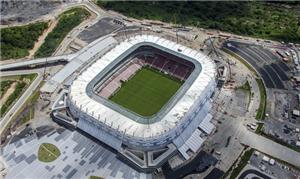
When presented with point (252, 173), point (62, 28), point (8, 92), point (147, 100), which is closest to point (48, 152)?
point (8, 92)

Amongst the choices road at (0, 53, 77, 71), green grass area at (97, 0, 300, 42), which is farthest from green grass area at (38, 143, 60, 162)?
green grass area at (97, 0, 300, 42)

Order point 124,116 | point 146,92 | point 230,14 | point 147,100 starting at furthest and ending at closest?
1. point 230,14
2. point 146,92
3. point 147,100
4. point 124,116

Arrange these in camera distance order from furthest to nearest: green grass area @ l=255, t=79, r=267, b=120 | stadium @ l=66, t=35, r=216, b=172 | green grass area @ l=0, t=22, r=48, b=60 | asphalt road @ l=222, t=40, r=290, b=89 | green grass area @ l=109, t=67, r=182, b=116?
green grass area @ l=0, t=22, r=48, b=60
asphalt road @ l=222, t=40, r=290, b=89
green grass area @ l=109, t=67, r=182, b=116
green grass area @ l=255, t=79, r=267, b=120
stadium @ l=66, t=35, r=216, b=172

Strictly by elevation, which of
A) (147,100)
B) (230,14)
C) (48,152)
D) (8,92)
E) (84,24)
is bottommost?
(48,152)

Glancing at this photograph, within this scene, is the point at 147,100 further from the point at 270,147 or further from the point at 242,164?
the point at 270,147

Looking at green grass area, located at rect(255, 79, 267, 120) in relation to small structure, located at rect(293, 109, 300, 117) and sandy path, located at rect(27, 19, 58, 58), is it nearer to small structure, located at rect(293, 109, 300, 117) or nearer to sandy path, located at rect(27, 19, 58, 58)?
small structure, located at rect(293, 109, 300, 117)

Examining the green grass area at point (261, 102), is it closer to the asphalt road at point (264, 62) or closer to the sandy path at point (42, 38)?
the asphalt road at point (264, 62)

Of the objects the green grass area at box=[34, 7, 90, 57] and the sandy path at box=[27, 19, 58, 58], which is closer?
the green grass area at box=[34, 7, 90, 57]
